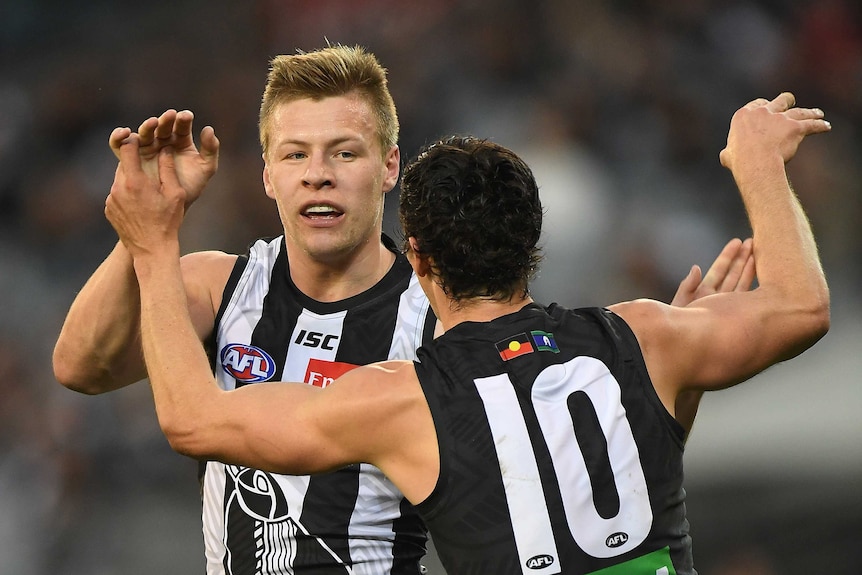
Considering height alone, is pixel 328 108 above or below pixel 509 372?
above

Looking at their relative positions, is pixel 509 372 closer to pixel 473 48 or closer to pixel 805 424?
pixel 805 424

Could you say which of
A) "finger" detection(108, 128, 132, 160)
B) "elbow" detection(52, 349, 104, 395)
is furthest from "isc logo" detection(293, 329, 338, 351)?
"finger" detection(108, 128, 132, 160)

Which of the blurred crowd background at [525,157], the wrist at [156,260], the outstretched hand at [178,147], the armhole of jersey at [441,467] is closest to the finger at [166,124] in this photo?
the outstretched hand at [178,147]

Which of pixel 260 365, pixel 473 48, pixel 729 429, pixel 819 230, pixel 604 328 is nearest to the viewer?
pixel 604 328

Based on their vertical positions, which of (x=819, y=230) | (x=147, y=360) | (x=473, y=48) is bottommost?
(x=147, y=360)

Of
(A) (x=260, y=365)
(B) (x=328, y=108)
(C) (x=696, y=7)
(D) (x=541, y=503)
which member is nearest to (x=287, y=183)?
(B) (x=328, y=108)

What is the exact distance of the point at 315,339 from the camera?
3.26 m

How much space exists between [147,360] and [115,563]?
4.02 metres

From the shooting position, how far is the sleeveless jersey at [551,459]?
2.40 meters

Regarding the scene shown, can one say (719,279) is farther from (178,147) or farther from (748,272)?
(178,147)

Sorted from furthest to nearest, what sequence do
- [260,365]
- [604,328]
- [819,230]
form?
1. [819,230]
2. [260,365]
3. [604,328]

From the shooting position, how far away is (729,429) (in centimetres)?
657

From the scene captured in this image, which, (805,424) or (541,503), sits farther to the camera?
(805,424)

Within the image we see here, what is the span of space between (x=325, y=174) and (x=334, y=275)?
0.34 meters
